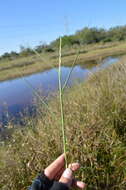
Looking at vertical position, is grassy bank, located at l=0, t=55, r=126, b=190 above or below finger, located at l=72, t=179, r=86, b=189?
below

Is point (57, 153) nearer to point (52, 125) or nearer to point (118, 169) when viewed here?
point (52, 125)

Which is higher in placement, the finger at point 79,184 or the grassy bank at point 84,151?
the finger at point 79,184

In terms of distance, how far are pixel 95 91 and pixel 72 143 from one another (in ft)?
4.27

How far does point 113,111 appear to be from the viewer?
3119 mm

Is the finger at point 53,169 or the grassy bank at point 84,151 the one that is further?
the grassy bank at point 84,151

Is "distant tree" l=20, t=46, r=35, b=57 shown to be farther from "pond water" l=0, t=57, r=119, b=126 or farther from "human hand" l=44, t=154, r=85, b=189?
"human hand" l=44, t=154, r=85, b=189

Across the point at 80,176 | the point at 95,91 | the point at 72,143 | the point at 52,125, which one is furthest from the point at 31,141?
the point at 95,91

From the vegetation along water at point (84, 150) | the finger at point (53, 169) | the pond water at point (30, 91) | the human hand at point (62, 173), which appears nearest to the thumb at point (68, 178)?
the human hand at point (62, 173)

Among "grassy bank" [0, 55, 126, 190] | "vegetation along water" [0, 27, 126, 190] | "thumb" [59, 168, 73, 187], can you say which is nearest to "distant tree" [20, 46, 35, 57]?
"vegetation along water" [0, 27, 126, 190]

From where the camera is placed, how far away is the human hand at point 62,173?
4.24ft

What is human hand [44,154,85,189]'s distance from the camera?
4.24ft

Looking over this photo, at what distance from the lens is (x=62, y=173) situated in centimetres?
144

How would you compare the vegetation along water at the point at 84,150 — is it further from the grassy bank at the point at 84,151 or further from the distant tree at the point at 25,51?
the distant tree at the point at 25,51

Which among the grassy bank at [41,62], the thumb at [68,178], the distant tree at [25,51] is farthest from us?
the grassy bank at [41,62]
